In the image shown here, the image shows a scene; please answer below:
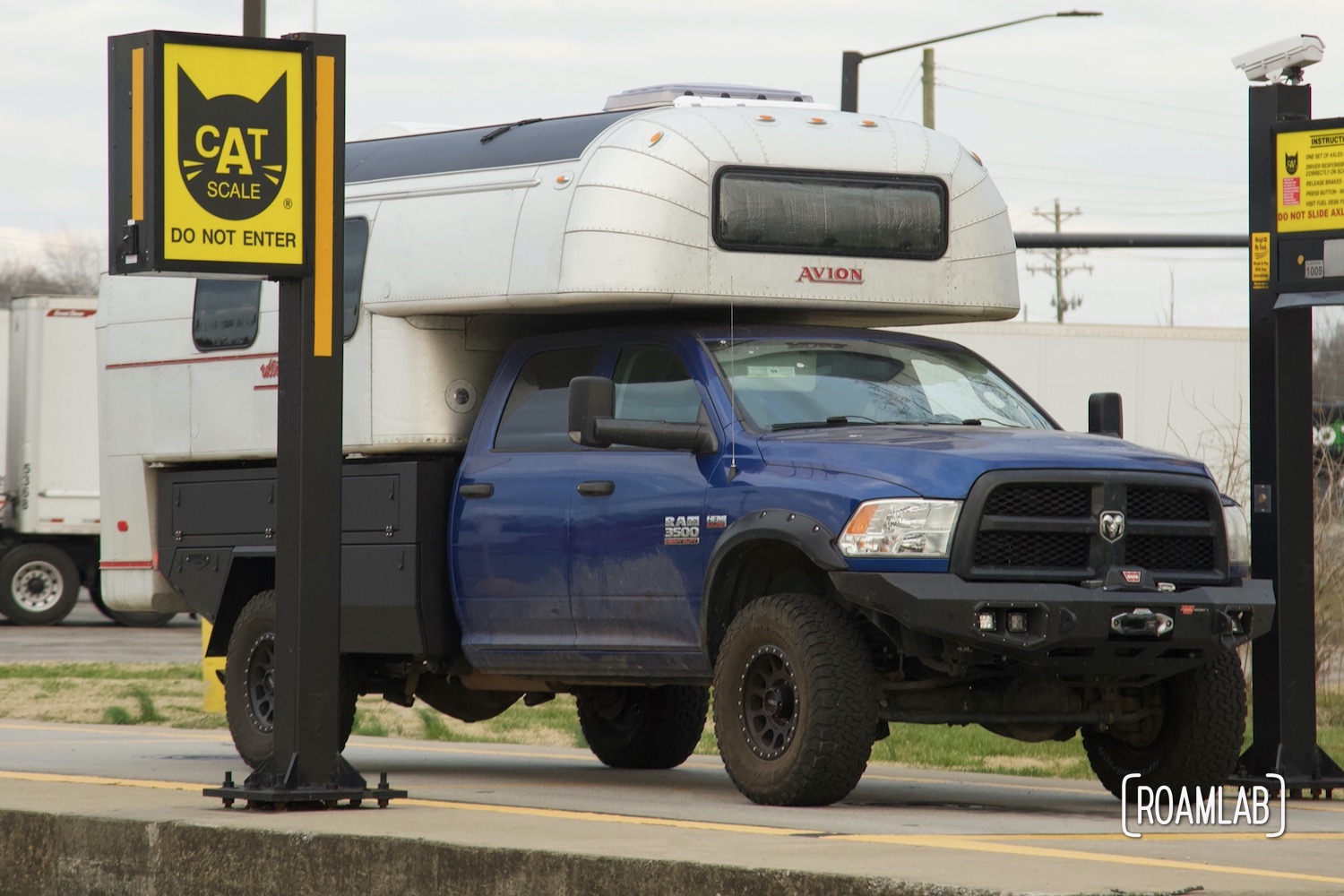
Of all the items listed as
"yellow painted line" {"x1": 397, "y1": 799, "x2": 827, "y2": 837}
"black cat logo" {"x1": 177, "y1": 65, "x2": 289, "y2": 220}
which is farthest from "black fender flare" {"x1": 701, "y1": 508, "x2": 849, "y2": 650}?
"black cat logo" {"x1": 177, "y1": 65, "x2": 289, "y2": 220}

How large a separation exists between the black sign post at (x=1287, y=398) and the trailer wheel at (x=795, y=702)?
218 centimetres

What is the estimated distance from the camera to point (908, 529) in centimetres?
859

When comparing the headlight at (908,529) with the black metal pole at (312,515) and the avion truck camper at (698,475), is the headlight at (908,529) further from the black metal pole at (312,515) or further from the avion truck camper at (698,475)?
the black metal pole at (312,515)

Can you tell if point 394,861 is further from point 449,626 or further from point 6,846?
point 449,626

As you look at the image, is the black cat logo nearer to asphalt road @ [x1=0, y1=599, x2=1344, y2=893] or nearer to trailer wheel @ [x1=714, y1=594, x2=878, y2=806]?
asphalt road @ [x1=0, y1=599, x2=1344, y2=893]

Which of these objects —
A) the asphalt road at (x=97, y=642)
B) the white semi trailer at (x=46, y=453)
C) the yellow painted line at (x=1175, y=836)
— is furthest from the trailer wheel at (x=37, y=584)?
the yellow painted line at (x=1175, y=836)

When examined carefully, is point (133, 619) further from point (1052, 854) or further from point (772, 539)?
point (1052, 854)

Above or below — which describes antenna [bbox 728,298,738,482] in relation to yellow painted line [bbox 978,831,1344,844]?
above

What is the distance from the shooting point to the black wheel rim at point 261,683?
1147cm

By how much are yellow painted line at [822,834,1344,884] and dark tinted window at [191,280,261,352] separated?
215 inches

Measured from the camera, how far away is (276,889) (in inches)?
286

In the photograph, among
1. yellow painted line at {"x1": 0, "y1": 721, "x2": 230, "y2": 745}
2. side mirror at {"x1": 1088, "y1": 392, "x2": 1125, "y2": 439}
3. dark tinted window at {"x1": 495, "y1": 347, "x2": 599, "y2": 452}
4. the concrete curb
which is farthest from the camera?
yellow painted line at {"x1": 0, "y1": 721, "x2": 230, "y2": 745}

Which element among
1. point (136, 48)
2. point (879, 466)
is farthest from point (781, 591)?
point (136, 48)

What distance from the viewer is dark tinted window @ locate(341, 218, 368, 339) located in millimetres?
11164
